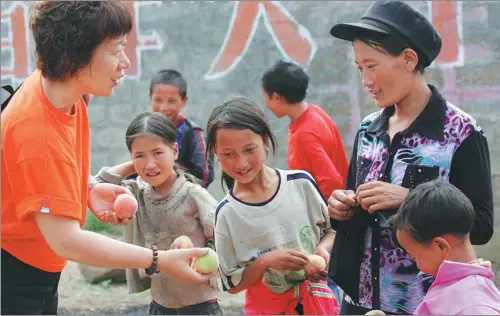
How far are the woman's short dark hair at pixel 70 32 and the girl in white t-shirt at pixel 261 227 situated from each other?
81cm

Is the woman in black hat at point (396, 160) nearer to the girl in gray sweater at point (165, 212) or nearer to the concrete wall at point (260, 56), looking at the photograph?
the girl in gray sweater at point (165, 212)

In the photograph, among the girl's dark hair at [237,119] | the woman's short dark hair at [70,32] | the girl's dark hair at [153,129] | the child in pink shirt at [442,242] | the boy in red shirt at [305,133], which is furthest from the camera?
the boy in red shirt at [305,133]

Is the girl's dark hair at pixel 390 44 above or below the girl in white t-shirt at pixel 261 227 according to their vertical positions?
above

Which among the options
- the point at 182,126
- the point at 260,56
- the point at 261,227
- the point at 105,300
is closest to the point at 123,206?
the point at 261,227

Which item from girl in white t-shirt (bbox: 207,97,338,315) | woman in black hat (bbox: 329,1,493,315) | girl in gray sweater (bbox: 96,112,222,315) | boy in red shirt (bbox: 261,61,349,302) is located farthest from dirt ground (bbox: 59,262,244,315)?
woman in black hat (bbox: 329,1,493,315)

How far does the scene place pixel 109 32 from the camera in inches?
97.0

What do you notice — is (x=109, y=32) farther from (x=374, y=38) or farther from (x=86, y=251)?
(x=374, y=38)

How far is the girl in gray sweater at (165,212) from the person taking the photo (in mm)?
3570

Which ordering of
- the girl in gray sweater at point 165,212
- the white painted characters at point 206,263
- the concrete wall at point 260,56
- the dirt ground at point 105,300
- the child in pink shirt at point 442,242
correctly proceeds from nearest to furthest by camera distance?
the child in pink shirt at point 442,242
the white painted characters at point 206,263
the girl in gray sweater at point 165,212
the dirt ground at point 105,300
the concrete wall at point 260,56

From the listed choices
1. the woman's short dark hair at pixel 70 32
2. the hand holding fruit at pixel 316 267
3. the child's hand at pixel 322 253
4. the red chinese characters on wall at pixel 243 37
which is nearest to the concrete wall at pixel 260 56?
the red chinese characters on wall at pixel 243 37

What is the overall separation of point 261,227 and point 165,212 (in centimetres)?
78

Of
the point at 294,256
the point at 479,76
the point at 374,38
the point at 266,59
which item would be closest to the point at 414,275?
the point at 294,256

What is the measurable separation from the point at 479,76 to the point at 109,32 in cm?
428

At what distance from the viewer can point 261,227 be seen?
3023 mm
